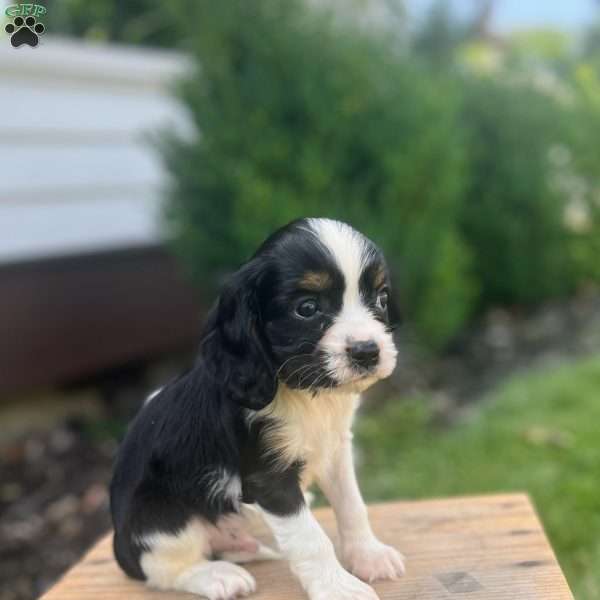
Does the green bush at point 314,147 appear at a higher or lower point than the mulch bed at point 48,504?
higher

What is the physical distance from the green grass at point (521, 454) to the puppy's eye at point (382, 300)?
2244mm

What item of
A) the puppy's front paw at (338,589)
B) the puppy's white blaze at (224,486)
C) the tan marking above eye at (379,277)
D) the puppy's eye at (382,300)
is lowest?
the puppy's front paw at (338,589)

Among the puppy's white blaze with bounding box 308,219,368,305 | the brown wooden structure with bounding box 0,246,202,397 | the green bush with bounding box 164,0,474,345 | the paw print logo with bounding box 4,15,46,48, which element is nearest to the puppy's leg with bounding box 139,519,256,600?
the puppy's white blaze with bounding box 308,219,368,305

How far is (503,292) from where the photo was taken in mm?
8875

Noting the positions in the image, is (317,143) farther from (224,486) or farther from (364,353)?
(364,353)

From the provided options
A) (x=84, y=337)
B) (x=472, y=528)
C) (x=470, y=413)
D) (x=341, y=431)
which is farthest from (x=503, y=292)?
(x=341, y=431)

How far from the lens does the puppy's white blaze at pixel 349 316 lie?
6.48 ft

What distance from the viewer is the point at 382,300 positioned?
2166mm

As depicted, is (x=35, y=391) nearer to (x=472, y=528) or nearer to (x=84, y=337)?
(x=84, y=337)

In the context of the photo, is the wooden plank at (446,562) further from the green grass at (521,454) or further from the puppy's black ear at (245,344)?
the green grass at (521,454)

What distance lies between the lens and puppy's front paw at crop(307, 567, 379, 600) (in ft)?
6.99

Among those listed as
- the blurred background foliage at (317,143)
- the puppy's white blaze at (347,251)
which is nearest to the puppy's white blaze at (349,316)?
the puppy's white blaze at (347,251)

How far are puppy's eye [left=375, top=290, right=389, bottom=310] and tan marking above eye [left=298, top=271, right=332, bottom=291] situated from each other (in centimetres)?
18

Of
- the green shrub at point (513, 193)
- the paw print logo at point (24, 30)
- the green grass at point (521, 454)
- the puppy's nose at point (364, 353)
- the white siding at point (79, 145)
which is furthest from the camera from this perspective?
the green shrub at point (513, 193)
